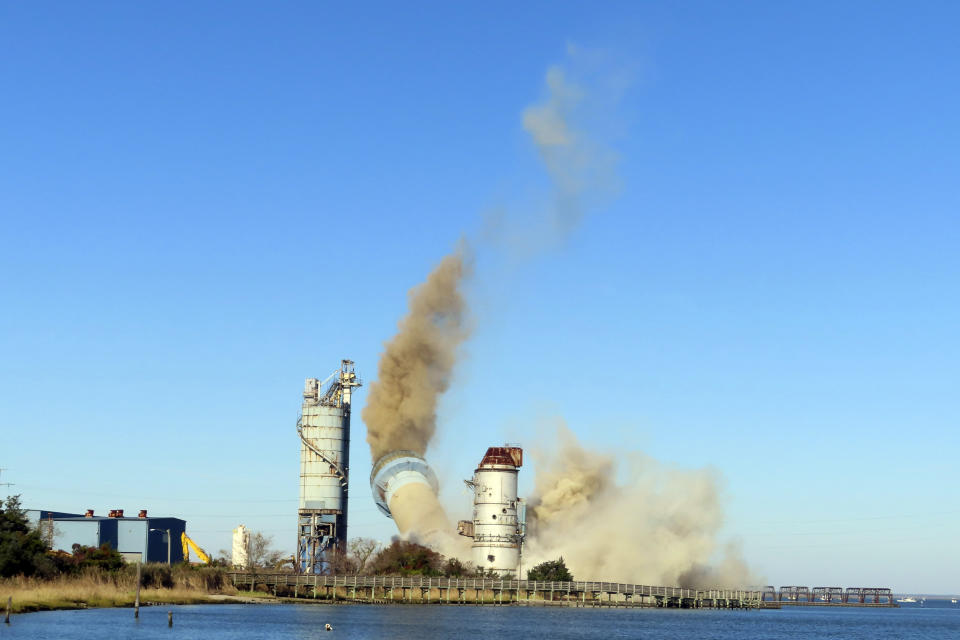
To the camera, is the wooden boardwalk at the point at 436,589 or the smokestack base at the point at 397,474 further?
the smokestack base at the point at 397,474

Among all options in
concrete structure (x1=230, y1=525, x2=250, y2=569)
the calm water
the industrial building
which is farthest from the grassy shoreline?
the industrial building

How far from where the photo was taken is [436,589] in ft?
444

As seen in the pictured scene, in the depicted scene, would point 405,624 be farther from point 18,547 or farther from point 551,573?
point 551,573

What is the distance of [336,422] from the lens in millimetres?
152000

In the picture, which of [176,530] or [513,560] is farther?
[176,530]

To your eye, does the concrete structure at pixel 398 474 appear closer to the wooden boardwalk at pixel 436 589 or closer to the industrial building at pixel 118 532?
the wooden boardwalk at pixel 436 589

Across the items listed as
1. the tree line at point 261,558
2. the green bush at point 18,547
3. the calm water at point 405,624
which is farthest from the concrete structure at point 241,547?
the green bush at point 18,547

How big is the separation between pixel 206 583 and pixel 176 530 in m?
54.1

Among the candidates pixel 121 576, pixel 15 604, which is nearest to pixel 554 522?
pixel 121 576

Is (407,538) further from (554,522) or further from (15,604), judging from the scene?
(15,604)

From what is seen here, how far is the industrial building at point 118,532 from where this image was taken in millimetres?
170250

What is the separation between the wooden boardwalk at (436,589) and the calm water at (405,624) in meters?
2.37

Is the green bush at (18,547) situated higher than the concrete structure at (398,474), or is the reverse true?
the concrete structure at (398,474)

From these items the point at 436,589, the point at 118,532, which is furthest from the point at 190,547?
the point at 436,589
